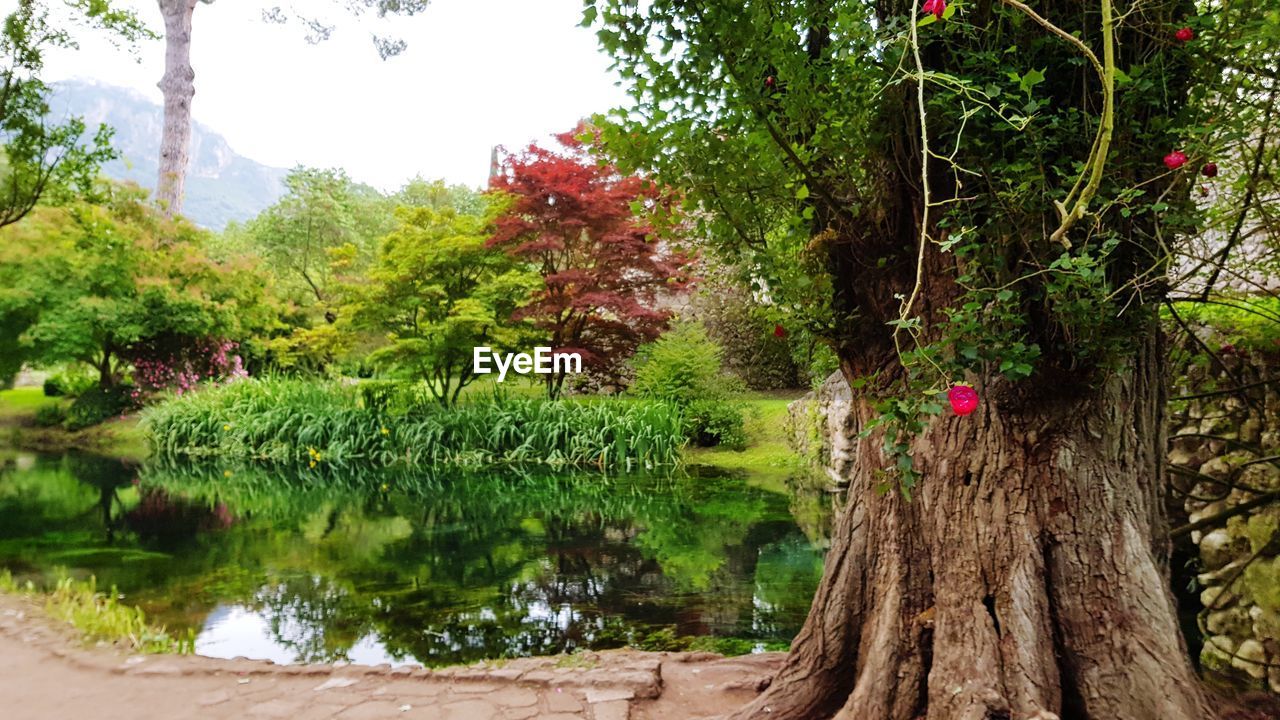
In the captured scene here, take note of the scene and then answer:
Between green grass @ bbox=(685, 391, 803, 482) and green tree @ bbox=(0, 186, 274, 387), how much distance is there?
8199 mm

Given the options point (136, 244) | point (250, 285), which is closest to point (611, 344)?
point (250, 285)

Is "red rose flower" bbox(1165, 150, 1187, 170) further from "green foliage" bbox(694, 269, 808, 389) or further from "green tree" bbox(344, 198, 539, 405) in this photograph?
"green foliage" bbox(694, 269, 808, 389)

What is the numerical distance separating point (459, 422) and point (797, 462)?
4.20 m

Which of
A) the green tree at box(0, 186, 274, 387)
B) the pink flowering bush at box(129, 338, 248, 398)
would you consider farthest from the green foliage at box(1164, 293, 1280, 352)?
the pink flowering bush at box(129, 338, 248, 398)

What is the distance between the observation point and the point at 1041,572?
1.91 meters

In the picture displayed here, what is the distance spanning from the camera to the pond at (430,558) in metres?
3.95

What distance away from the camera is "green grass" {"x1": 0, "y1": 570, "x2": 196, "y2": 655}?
3.48 metres

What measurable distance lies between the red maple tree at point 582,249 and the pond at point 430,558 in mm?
2128

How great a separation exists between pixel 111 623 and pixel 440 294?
6439mm

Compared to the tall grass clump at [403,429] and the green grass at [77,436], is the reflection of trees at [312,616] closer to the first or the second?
the tall grass clump at [403,429]

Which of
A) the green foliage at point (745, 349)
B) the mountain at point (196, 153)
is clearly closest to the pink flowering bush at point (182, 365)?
the green foliage at point (745, 349)

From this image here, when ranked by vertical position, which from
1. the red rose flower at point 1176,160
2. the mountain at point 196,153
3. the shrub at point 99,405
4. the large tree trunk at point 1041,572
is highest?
the mountain at point 196,153

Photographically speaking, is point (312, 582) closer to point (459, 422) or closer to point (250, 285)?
point (459, 422)

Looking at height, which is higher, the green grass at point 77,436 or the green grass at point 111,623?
the green grass at point 77,436
